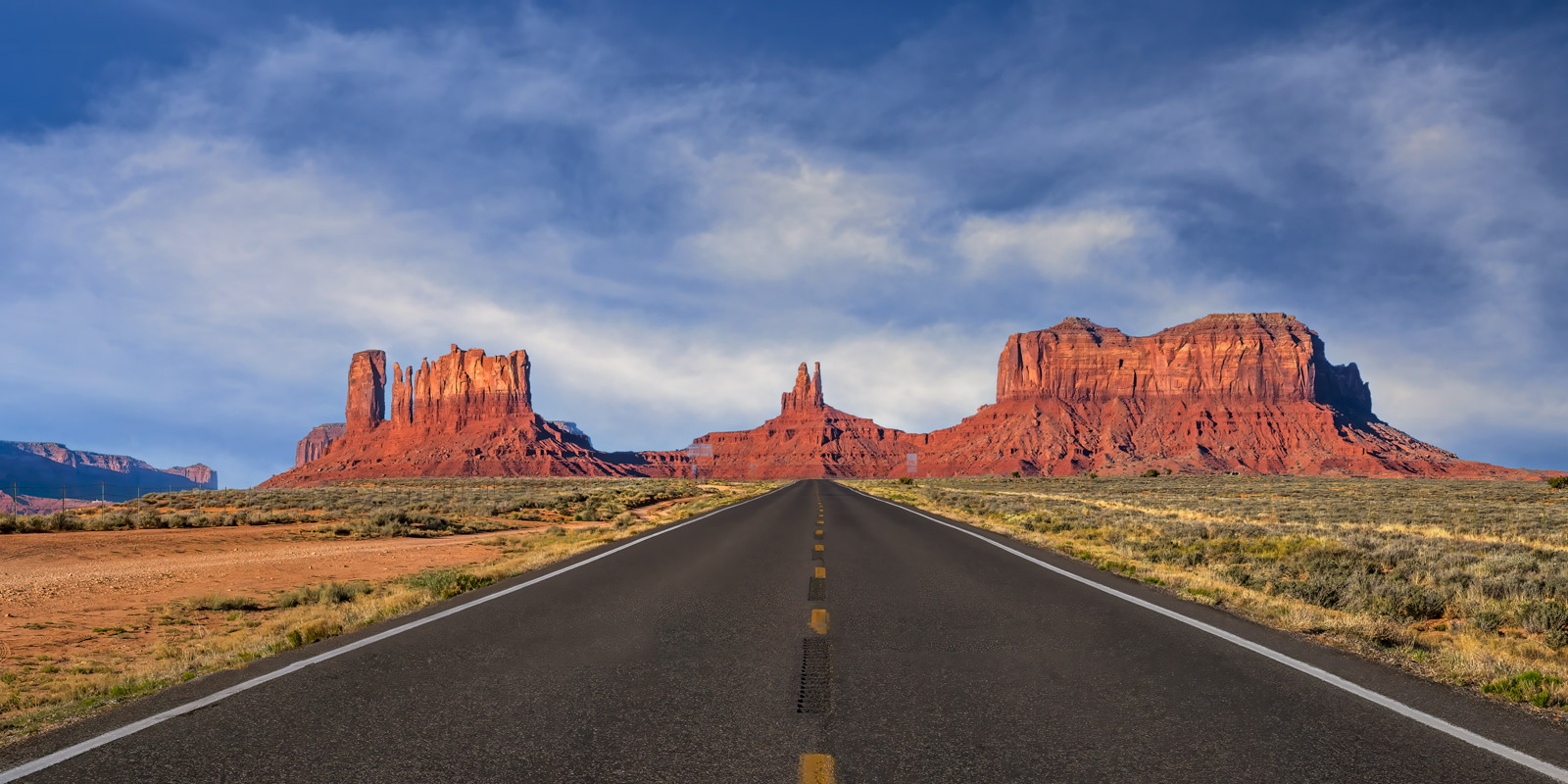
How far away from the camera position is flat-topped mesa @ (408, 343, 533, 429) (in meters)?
184

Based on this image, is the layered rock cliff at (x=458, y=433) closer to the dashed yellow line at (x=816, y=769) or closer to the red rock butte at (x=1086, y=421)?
the red rock butte at (x=1086, y=421)

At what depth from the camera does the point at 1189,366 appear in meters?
167

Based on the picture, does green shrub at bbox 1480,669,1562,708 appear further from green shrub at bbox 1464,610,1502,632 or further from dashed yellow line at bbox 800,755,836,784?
dashed yellow line at bbox 800,755,836,784

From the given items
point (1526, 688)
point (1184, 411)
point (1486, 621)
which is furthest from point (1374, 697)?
point (1184, 411)

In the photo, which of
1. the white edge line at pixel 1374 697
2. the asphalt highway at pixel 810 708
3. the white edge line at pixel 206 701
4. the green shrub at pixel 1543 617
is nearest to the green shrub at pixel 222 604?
the white edge line at pixel 206 701

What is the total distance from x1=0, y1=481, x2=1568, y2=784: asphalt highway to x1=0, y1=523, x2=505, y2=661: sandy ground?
19.2 feet

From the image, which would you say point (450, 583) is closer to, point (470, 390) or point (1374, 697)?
point (1374, 697)

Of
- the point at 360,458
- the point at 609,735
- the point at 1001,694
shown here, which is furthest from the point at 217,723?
the point at 360,458

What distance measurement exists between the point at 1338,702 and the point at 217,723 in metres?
7.04

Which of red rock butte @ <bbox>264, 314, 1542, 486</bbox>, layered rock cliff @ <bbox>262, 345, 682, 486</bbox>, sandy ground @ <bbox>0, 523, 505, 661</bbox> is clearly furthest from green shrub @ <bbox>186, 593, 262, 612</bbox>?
layered rock cliff @ <bbox>262, 345, 682, 486</bbox>

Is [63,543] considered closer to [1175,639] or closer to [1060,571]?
[1060,571]

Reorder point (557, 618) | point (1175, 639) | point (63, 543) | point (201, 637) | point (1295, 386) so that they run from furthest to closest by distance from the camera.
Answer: point (1295, 386)
point (63, 543)
point (201, 637)
point (557, 618)
point (1175, 639)

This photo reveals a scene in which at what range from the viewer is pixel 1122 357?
579ft

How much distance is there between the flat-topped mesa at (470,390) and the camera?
18438 centimetres
